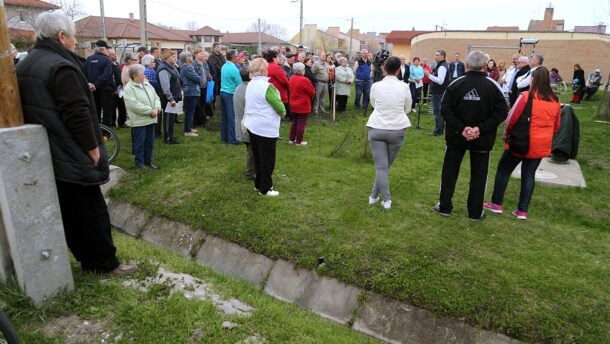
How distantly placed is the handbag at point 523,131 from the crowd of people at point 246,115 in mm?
11

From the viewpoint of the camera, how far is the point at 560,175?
7.58 meters

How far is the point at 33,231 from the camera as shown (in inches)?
121

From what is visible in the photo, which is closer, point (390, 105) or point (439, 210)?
point (390, 105)

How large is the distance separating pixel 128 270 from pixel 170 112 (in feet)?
18.1

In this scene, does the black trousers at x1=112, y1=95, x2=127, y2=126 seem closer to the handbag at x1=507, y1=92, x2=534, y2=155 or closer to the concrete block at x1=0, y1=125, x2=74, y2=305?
the concrete block at x1=0, y1=125, x2=74, y2=305

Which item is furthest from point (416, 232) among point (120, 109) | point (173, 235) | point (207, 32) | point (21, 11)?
point (207, 32)

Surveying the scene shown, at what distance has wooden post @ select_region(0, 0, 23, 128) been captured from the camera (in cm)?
295

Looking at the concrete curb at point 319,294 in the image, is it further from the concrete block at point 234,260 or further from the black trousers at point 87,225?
the black trousers at point 87,225

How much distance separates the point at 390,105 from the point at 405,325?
263 cm

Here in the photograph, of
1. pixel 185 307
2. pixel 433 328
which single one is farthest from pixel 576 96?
pixel 185 307

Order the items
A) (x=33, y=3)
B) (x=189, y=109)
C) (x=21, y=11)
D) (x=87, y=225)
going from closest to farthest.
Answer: (x=87, y=225) → (x=189, y=109) → (x=21, y=11) → (x=33, y=3)

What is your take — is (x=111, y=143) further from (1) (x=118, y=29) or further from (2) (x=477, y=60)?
(1) (x=118, y=29)

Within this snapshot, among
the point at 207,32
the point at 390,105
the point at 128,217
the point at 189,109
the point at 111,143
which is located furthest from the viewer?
the point at 207,32

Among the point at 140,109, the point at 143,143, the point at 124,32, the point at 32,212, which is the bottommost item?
the point at 143,143
